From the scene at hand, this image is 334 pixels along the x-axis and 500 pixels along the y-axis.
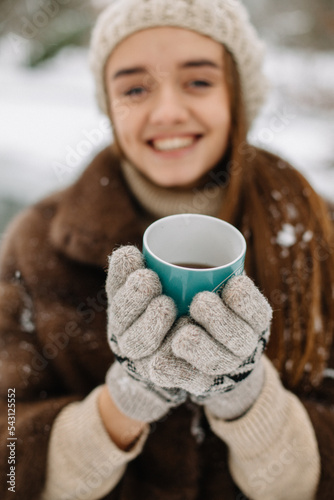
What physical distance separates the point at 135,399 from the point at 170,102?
81 cm

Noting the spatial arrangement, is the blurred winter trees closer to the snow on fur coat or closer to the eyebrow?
the eyebrow

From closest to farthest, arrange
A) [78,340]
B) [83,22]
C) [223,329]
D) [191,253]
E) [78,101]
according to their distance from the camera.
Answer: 1. [223,329]
2. [191,253]
3. [78,340]
4. [78,101]
5. [83,22]

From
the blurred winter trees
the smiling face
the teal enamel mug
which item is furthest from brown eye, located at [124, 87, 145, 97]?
the blurred winter trees

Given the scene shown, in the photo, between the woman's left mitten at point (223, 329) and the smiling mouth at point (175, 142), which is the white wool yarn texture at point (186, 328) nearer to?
the woman's left mitten at point (223, 329)

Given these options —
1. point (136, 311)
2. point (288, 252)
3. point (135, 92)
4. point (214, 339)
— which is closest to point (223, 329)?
point (214, 339)

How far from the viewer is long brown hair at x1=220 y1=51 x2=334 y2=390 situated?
1105mm

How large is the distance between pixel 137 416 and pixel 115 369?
0.12m

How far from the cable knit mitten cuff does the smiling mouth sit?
691mm

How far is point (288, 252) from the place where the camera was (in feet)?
3.72

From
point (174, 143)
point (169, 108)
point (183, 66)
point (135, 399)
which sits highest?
point (183, 66)

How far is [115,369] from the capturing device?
892mm

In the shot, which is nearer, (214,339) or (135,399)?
(214,339)

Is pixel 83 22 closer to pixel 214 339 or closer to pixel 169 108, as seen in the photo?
pixel 169 108

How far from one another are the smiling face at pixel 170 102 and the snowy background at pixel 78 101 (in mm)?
1279
